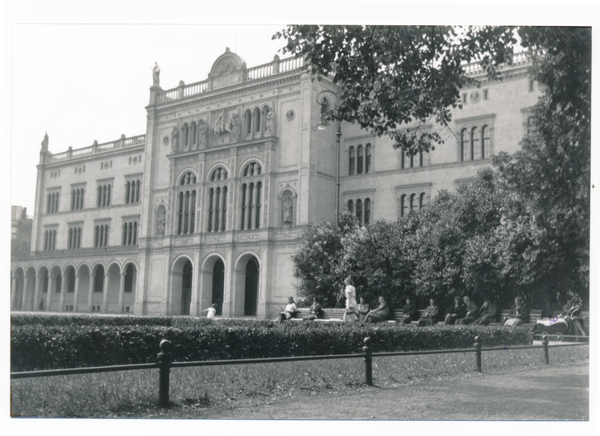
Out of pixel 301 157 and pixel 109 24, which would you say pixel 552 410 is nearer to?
pixel 109 24

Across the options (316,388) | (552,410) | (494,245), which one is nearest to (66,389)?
(316,388)

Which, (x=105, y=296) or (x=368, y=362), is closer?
(x=368, y=362)

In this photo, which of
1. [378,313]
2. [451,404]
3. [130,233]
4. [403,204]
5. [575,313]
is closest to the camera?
[451,404]

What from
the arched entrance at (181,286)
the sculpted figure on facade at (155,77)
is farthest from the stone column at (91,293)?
the sculpted figure on facade at (155,77)

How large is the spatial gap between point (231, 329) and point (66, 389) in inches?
225

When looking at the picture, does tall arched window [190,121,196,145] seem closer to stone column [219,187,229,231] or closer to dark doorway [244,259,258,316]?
stone column [219,187,229,231]

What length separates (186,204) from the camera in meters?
47.8

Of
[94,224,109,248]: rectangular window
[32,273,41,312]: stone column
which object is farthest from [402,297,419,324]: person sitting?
[32,273,41,312]: stone column

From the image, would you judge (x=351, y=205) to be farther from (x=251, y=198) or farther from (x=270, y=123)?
(x=270, y=123)

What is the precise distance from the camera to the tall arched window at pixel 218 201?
149 ft

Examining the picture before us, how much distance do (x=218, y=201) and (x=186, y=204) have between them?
3.36 m

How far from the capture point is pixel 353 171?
43.3m

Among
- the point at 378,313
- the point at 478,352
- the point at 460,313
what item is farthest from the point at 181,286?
the point at 478,352

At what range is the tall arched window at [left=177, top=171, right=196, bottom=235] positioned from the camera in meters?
47.2
